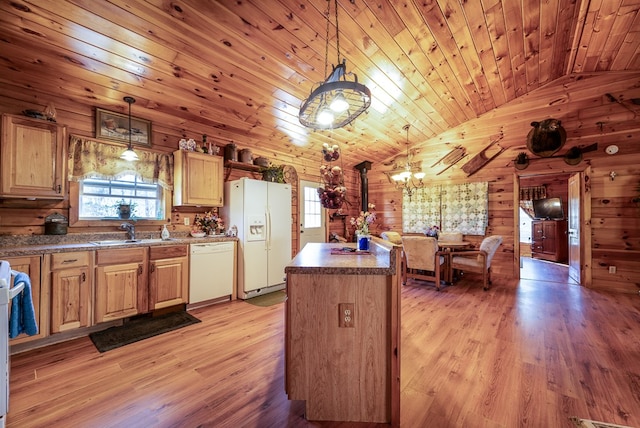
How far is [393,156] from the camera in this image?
6.35 m

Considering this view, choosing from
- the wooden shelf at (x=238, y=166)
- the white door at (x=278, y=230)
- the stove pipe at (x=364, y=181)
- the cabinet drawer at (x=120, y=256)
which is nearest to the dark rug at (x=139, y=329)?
the cabinet drawer at (x=120, y=256)

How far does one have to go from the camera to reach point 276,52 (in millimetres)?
2711

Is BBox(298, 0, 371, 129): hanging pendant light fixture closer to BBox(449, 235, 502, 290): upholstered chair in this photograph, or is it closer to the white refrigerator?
the white refrigerator

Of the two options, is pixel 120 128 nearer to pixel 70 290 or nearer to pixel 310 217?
pixel 70 290

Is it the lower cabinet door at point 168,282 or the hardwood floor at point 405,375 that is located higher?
the lower cabinet door at point 168,282

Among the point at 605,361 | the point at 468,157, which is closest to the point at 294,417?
the point at 605,361

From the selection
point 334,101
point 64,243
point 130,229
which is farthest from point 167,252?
point 334,101

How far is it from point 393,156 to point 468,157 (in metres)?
1.64

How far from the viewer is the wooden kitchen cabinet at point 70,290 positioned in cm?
235

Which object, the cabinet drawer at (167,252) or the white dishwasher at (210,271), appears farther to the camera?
the white dishwasher at (210,271)

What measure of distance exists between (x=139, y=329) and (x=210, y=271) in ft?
3.13

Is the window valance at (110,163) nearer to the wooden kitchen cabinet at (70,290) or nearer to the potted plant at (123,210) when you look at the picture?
the potted plant at (123,210)

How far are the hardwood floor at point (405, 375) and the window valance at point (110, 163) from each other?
178 centimetres

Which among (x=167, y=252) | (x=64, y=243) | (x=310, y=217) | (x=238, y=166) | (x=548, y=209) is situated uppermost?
(x=238, y=166)
